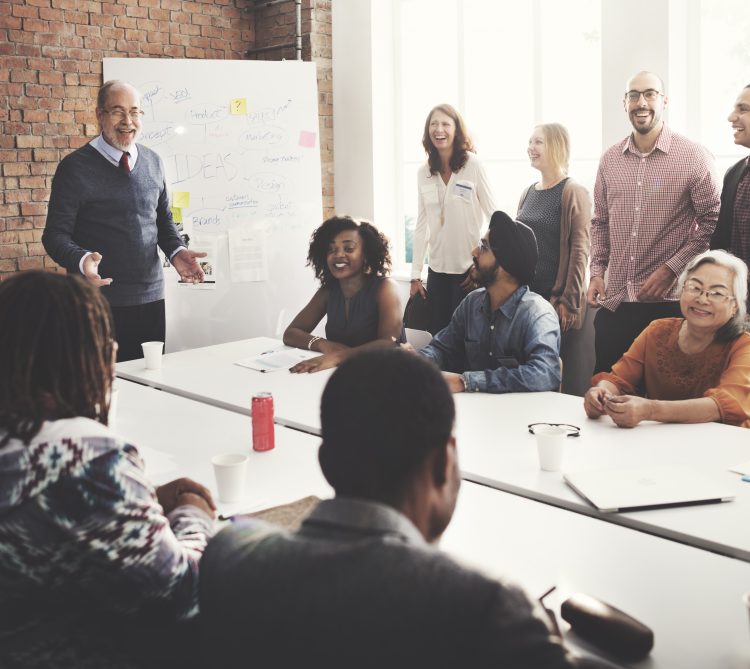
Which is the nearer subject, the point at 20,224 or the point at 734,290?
the point at 734,290

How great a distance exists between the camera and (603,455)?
2152 millimetres

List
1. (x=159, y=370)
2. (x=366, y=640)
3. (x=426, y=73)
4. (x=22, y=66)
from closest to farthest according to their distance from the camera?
(x=366, y=640) → (x=159, y=370) → (x=22, y=66) → (x=426, y=73)

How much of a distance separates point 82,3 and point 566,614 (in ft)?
16.4

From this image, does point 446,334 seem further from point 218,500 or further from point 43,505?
point 43,505

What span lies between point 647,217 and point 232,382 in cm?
217

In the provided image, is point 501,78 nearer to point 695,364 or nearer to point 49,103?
point 49,103

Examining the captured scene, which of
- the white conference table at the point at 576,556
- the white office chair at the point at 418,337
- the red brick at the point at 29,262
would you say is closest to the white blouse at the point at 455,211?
the white office chair at the point at 418,337

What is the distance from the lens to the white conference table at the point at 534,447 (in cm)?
174

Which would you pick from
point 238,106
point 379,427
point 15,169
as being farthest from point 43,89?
point 379,427

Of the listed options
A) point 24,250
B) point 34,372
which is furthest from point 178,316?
point 34,372

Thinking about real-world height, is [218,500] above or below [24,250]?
below

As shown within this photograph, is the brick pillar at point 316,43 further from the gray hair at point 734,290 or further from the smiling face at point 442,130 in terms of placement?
the gray hair at point 734,290

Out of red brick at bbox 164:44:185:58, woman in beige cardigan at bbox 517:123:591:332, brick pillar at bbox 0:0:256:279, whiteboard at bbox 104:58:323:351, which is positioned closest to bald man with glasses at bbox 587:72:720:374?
woman in beige cardigan at bbox 517:123:591:332

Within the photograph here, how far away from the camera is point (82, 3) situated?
508cm
